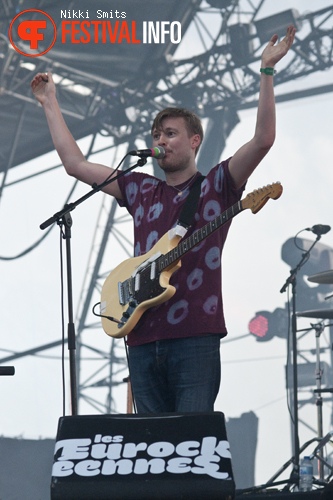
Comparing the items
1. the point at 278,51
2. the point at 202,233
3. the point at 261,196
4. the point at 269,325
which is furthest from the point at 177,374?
the point at 269,325

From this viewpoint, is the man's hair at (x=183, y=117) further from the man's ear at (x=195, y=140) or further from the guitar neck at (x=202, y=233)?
the guitar neck at (x=202, y=233)

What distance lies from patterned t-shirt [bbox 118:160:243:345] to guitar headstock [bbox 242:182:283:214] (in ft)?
0.31

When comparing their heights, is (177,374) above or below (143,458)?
above

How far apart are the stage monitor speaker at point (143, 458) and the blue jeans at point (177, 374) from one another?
20cm

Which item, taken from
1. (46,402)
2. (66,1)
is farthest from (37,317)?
(66,1)

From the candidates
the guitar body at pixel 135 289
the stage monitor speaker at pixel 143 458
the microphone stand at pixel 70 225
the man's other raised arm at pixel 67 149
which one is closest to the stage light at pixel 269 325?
the microphone stand at pixel 70 225

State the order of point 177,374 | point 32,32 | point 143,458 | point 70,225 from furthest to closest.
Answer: point 32,32 < point 70,225 < point 177,374 < point 143,458

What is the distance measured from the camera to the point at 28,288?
18.2 ft

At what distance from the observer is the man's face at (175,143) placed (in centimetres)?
246

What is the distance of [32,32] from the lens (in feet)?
19.2

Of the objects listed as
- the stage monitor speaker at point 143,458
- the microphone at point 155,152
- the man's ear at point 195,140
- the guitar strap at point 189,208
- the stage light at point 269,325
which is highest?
the man's ear at point 195,140

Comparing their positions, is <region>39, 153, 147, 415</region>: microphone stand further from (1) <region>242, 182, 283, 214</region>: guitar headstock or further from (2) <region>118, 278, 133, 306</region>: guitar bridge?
(1) <region>242, 182, 283, 214</region>: guitar headstock

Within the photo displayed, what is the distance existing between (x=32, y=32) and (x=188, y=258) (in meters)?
3.94

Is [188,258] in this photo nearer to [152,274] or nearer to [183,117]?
[152,274]
